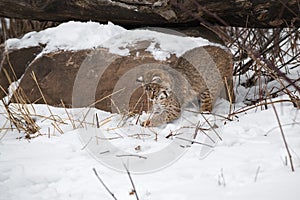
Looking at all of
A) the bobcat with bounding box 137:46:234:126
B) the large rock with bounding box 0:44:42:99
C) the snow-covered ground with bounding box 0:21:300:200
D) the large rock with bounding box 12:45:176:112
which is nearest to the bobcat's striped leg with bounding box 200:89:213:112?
the bobcat with bounding box 137:46:234:126

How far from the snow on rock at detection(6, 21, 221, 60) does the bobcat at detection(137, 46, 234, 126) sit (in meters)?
0.08

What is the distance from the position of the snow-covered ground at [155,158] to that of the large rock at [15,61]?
0.47 meters

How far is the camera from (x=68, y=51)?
2.51m

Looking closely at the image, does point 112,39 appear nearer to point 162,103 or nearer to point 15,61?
point 162,103

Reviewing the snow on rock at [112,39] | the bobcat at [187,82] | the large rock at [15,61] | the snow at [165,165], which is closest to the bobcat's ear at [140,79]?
the bobcat at [187,82]

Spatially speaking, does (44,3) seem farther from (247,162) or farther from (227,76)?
(247,162)

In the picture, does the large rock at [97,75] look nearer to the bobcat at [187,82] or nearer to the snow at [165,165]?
the bobcat at [187,82]

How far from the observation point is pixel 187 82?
2447 millimetres

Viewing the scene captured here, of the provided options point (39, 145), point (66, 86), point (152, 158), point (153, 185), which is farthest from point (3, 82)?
point (153, 185)

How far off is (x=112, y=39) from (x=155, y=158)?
3.26 feet

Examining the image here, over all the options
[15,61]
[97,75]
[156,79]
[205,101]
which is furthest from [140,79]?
[15,61]

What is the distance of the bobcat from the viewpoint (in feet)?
7.80

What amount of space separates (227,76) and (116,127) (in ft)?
2.73

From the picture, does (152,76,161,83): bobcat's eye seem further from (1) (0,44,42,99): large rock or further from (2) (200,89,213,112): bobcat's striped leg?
(1) (0,44,42,99): large rock
